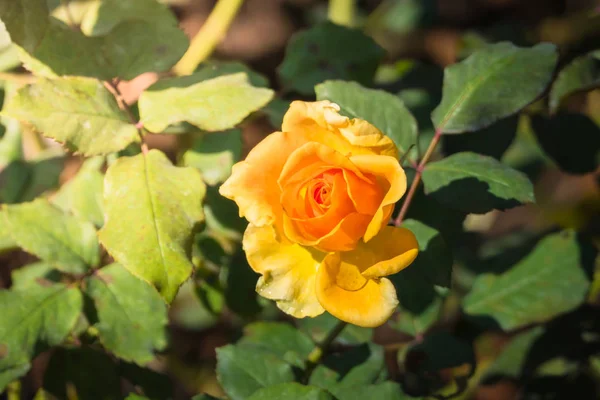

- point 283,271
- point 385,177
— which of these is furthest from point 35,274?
point 385,177

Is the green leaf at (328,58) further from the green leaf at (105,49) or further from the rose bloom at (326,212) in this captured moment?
the rose bloom at (326,212)

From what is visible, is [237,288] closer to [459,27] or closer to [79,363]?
[79,363]

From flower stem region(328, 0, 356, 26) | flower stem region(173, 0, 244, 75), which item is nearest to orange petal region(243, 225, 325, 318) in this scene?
flower stem region(173, 0, 244, 75)

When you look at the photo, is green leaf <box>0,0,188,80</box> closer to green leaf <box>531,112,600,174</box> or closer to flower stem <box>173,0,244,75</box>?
flower stem <box>173,0,244,75</box>

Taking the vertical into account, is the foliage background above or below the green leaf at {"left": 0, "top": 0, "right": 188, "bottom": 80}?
below

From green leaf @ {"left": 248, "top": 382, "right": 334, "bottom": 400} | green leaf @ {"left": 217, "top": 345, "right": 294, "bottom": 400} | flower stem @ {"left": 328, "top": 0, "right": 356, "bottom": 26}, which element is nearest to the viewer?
green leaf @ {"left": 248, "top": 382, "right": 334, "bottom": 400}

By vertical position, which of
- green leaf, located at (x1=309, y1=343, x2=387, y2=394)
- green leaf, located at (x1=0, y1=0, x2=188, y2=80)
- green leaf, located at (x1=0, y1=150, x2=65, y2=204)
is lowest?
green leaf, located at (x1=309, y1=343, x2=387, y2=394)

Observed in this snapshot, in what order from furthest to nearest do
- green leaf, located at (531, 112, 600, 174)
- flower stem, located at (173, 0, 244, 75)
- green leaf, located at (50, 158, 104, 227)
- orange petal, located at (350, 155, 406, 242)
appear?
flower stem, located at (173, 0, 244, 75) → green leaf, located at (531, 112, 600, 174) → green leaf, located at (50, 158, 104, 227) → orange petal, located at (350, 155, 406, 242)

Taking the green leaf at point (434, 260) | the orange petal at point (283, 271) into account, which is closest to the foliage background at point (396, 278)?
the green leaf at point (434, 260)
